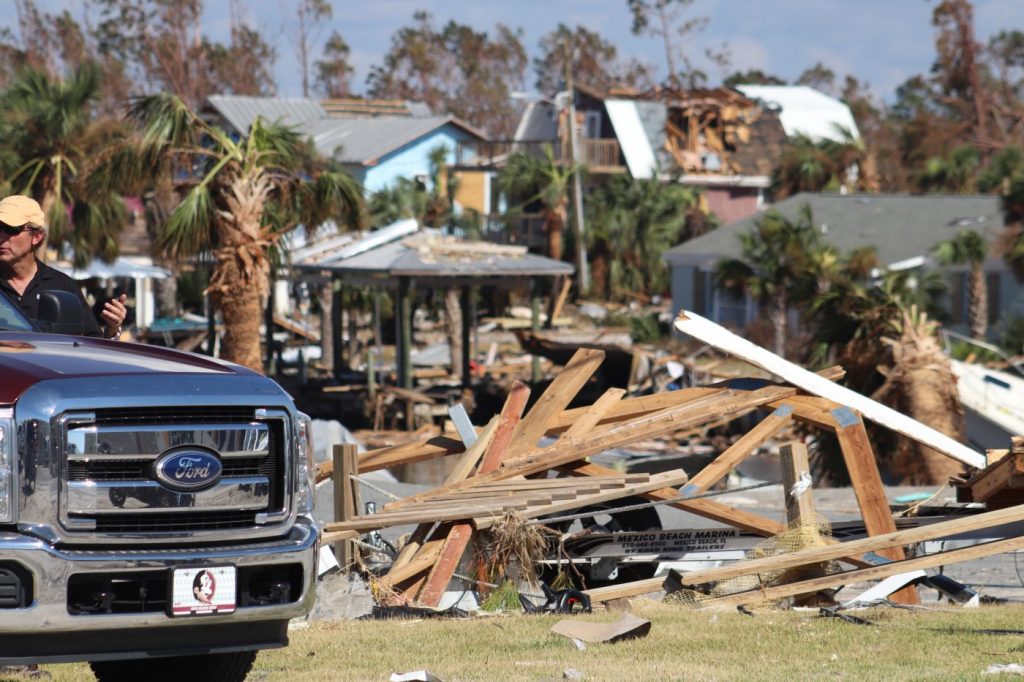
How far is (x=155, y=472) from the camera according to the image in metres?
5.27

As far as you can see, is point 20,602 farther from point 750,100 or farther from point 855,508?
point 750,100

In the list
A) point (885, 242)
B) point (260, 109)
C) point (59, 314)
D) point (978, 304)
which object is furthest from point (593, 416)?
point (260, 109)

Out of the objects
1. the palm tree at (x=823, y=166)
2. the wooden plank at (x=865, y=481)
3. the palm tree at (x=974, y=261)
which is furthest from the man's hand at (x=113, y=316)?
the palm tree at (x=823, y=166)

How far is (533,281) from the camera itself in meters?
32.1

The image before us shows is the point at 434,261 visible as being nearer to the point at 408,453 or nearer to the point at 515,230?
the point at 408,453

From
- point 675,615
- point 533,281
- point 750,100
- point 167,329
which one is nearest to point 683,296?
point 533,281

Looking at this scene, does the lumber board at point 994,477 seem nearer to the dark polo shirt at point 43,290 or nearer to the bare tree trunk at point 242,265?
the dark polo shirt at point 43,290

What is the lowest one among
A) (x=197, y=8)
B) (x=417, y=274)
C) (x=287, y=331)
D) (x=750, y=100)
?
(x=287, y=331)

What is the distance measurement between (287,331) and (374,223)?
508 cm

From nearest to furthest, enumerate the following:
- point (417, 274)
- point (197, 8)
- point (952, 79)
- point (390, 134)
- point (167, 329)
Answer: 1. point (417, 274)
2. point (167, 329)
3. point (390, 134)
4. point (197, 8)
5. point (952, 79)

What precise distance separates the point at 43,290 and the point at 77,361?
6.20 feet

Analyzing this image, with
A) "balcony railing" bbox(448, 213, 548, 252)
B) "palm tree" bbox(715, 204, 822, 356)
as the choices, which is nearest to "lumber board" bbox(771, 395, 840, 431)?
"palm tree" bbox(715, 204, 822, 356)

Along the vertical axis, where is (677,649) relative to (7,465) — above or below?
below

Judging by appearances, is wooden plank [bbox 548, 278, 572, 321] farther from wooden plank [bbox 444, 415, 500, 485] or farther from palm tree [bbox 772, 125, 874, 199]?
wooden plank [bbox 444, 415, 500, 485]
